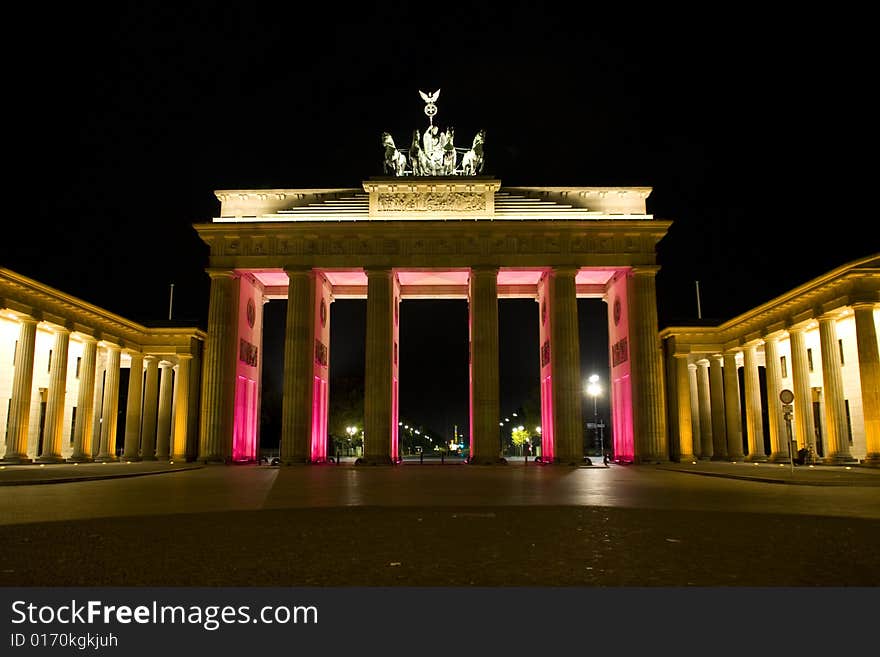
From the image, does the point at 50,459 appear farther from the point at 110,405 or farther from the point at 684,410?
the point at 684,410

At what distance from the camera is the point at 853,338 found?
4131 centimetres

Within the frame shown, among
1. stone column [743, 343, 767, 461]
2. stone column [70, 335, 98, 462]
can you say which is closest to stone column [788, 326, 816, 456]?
stone column [743, 343, 767, 461]

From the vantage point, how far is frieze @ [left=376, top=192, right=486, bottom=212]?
44.6m

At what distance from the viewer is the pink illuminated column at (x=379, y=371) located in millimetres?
41938

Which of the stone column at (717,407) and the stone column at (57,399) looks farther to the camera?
the stone column at (717,407)

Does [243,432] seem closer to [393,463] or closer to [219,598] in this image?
[393,463]

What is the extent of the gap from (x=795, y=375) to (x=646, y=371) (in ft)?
27.4

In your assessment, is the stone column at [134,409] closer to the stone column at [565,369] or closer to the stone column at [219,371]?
the stone column at [219,371]

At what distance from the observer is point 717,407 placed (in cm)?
5084

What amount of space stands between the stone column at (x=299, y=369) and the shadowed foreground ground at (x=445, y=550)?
31129 millimetres

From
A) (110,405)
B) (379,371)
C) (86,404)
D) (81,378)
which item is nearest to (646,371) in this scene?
(379,371)

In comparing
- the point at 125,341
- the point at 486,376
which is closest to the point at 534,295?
the point at 486,376

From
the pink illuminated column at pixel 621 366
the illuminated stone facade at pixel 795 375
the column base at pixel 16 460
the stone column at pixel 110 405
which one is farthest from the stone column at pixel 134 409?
the illuminated stone facade at pixel 795 375

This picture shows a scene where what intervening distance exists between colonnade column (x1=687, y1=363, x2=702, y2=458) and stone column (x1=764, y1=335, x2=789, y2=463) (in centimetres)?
793
